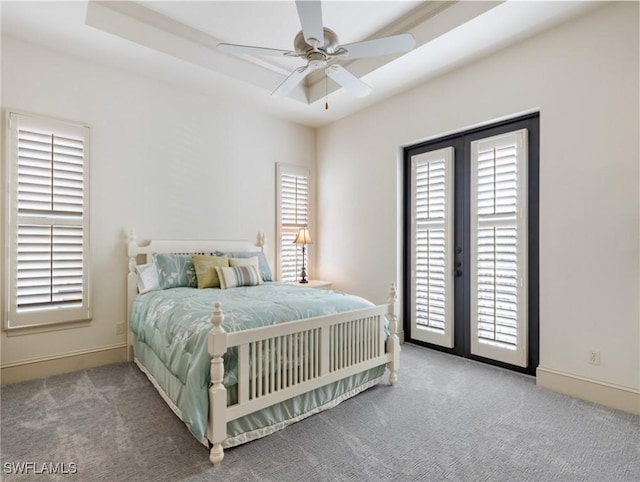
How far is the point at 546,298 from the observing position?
2.91 m

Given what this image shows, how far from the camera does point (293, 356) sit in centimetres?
231

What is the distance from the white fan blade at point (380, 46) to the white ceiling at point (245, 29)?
0.83 metres

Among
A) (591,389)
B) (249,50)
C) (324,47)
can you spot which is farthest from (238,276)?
(591,389)

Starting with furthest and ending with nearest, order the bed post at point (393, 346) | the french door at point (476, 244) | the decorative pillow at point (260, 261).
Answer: the decorative pillow at point (260, 261)
the french door at point (476, 244)
the bed post at point (393, 346)

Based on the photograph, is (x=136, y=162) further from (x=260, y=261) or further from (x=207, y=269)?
(x=260, y=261)

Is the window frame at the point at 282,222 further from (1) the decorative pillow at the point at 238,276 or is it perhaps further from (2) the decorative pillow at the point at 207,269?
(2) the decorative pillow at the point at 207,269

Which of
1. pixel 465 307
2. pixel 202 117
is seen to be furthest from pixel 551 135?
pixel 202 117

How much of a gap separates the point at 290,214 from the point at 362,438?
331 cm

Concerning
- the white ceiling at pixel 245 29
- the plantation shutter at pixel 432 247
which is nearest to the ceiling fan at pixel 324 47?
the white ceiling at pixel 245 29

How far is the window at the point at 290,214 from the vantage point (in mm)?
4840

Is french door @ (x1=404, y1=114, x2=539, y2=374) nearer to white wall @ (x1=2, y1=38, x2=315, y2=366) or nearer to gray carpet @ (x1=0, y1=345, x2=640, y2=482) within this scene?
gray carpet @ (x1=0, y1=345, x2=640, y2=482)

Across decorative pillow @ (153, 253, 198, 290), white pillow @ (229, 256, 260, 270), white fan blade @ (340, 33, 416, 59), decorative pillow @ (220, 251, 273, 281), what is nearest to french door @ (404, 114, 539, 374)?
white fan blade @ (340, 33, 416, 59)

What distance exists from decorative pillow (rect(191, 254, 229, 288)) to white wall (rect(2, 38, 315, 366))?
1.73ft

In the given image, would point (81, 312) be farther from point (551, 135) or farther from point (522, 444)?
point (551, 135)
